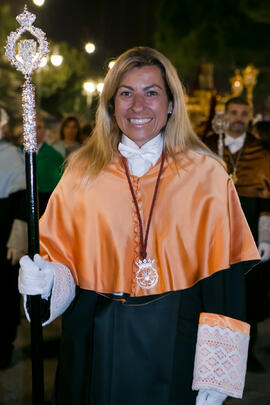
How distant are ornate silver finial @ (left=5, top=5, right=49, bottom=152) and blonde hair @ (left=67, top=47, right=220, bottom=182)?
0.53 m

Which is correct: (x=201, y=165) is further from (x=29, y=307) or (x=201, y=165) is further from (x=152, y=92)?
(x=29, y=307)

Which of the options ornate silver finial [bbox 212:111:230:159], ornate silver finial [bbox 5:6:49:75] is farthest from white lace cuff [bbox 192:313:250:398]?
ornate silver finial [bbox 212:111:230:159]

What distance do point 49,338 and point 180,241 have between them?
361 cm

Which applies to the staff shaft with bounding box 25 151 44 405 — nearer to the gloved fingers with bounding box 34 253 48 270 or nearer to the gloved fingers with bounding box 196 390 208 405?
the gloved fingers with bounding box 34 253 48 270

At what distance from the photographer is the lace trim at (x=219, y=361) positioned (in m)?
2.54

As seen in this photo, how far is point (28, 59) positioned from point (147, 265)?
3.21 feet

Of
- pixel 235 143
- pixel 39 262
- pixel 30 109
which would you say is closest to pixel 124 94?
pixel 30 109

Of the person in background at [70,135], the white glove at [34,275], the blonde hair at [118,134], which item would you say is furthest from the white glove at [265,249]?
the person in background at [70,135]

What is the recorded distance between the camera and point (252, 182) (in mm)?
5742

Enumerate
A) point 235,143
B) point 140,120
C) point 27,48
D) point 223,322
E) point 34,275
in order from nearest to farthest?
point 27,48, point 34,275, point 223,322, point 140,120, point 235,143

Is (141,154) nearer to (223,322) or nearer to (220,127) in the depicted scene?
(223,322)

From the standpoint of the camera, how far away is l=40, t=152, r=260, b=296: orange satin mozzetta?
2.67m

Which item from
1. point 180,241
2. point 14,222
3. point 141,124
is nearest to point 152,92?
point 141,124

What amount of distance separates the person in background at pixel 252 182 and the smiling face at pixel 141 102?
9.46 feet
